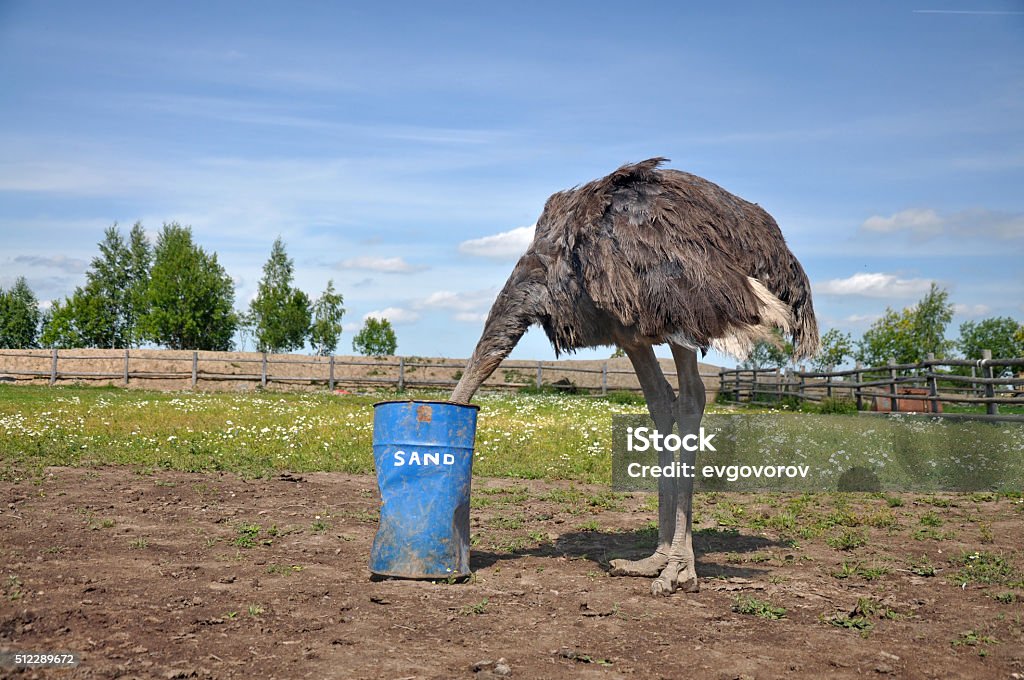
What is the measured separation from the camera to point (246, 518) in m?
8.91

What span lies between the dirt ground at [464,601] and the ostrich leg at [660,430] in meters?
0.33

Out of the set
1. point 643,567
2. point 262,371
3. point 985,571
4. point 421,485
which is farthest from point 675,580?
point 262,371

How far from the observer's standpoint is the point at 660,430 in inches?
283

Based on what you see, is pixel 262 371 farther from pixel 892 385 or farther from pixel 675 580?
pixel 675 580

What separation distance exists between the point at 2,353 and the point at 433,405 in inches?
1586

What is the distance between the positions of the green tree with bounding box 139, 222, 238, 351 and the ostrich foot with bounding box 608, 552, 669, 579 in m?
52.9

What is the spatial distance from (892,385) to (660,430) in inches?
768

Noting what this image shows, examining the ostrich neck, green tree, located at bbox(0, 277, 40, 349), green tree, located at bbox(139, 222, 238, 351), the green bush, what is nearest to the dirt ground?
the ostrich neck

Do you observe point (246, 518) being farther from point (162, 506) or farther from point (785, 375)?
point (785, 375)

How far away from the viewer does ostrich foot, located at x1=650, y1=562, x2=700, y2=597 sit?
6570 millimetres

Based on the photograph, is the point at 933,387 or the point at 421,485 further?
the point at 933,387

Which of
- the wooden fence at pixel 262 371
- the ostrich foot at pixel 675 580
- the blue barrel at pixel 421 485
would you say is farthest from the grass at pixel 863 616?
the wooden fence at pixel 262 371

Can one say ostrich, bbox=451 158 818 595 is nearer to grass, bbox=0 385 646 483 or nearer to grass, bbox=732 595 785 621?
grass, bbox=732 595 785 621

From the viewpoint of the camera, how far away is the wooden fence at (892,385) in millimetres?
19122
